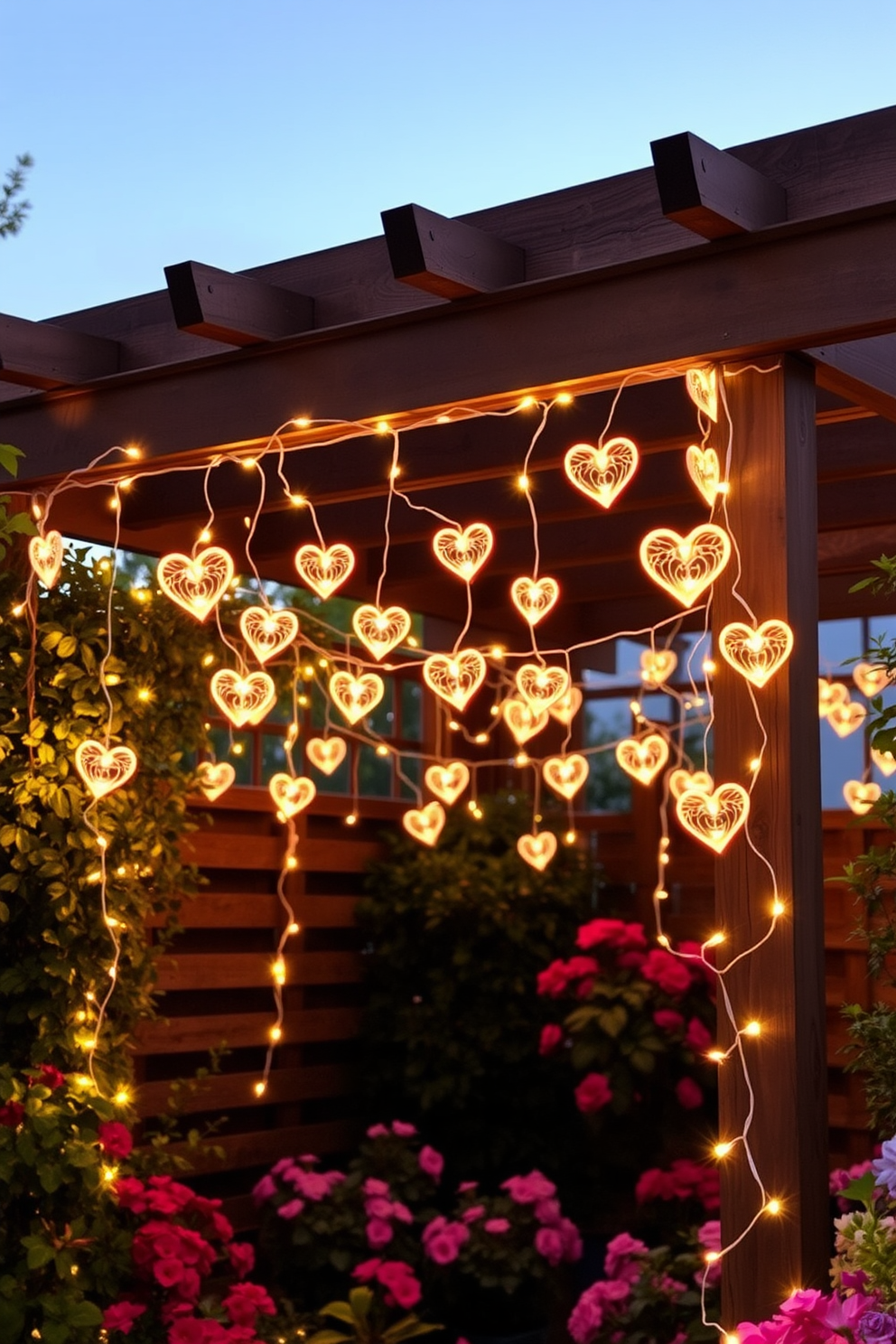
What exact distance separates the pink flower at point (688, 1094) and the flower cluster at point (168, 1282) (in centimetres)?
161

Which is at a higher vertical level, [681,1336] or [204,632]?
[204,632]

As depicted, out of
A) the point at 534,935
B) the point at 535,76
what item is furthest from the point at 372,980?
the point at 535,76

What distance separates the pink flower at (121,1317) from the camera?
356cm

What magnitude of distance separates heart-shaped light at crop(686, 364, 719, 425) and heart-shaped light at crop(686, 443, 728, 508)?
0.21 ft

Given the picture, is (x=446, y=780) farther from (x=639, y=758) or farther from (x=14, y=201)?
(x=14, y=201)

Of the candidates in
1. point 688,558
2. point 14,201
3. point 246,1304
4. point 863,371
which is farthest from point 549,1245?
point 14,201

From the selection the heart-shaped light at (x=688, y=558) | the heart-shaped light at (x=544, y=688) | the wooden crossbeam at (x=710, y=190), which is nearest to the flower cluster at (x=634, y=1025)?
the heart-shaped light at (x=544, y=688)

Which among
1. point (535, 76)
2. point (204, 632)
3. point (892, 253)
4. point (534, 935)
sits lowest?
point (534, 935)

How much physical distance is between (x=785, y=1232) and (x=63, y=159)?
1345 centimetres

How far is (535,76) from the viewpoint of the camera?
28.9 ft

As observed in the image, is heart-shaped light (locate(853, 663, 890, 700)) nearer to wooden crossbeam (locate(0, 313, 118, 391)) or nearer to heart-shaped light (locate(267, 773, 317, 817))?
heart-shaped light (locate(267, 773, 317, 817))

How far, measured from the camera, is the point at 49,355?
12.8 feet

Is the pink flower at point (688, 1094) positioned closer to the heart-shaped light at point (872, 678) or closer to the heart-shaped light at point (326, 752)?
the heart-shaped light at point (872, 678)

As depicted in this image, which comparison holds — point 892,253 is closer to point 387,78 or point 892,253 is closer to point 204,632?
point 204,632
